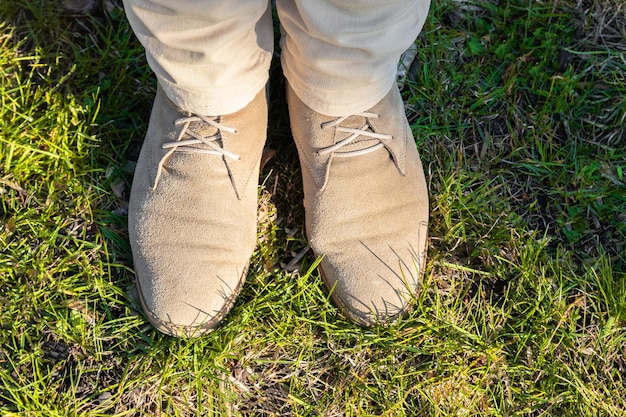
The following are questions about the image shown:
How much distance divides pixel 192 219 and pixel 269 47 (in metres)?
0.44

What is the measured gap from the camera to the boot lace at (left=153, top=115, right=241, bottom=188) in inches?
54.6

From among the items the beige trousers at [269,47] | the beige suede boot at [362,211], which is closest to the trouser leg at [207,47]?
the beige trousers at [269,47]

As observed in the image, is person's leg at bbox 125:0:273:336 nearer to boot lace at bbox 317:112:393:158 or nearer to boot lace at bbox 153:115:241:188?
boot lace at bbox 153:115:241:188

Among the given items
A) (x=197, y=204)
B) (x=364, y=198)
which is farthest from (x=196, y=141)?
(x=364, y=198)

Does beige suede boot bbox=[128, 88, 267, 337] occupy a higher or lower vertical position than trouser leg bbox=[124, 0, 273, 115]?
lower

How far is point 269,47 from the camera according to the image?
4.34 ft

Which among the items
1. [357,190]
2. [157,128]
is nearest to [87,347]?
[157,128]

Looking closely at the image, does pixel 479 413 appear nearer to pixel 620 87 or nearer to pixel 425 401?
pixel 425 401

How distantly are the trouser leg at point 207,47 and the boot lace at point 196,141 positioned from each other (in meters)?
0.04

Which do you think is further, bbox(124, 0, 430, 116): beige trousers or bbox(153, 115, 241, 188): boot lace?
bbox(153, 115, 241, 188): boot lace

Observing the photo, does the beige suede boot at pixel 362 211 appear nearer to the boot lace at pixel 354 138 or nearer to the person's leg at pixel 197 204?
the boot lace at pixel 354 138

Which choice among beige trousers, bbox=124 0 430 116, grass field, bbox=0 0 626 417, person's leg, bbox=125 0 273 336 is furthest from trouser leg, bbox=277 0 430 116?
grass field, bbox=0 0 626 417

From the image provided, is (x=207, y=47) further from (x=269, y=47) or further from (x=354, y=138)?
(x=354, y=138)

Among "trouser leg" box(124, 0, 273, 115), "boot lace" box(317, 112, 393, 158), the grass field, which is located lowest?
the grass field
